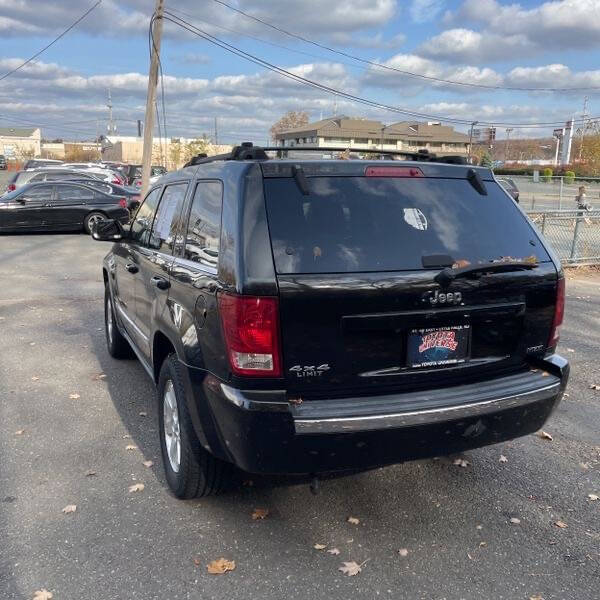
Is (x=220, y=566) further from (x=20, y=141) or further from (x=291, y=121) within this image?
(x=20, y=141)

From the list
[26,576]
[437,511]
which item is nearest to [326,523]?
[437,511]

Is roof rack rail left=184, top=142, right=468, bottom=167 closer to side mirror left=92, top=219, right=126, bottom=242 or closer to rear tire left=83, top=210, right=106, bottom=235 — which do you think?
side mirror left=92, top=219, right=126, bottom=242

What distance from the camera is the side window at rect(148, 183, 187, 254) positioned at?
3980 mm

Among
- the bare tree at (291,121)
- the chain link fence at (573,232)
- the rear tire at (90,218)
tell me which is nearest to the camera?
the chain link fence at (573,232)

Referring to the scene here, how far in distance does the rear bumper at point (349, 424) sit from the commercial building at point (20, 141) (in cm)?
10188

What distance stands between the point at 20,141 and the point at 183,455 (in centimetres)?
13805

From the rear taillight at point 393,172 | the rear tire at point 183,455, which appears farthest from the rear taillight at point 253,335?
the rear taillight at point 393,172

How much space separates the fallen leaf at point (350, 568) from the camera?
3.02m

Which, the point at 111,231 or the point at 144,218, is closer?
the point at 144,218

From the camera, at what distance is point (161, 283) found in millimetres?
3871

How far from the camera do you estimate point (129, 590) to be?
288 centimetres

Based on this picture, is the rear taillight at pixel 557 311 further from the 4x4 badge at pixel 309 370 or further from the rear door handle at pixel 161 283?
the rear door handle at pixel 161 283

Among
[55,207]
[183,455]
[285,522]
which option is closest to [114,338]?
[183,455]

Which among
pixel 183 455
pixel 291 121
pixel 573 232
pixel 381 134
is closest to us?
pixel 183 455
